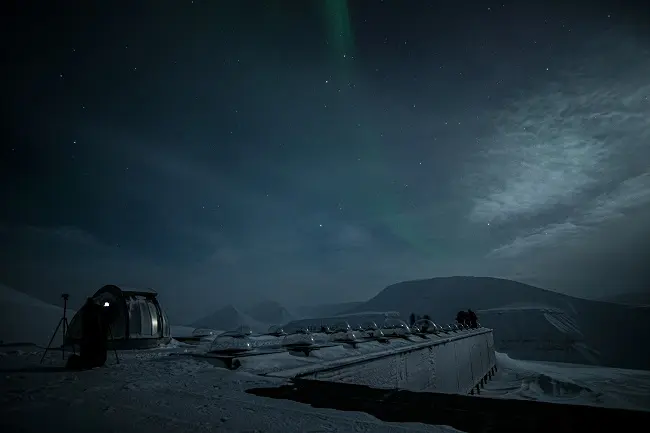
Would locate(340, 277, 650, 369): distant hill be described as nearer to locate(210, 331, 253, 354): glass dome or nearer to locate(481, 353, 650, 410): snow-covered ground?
locate(481, 353, 650, 410): snow-covered ground

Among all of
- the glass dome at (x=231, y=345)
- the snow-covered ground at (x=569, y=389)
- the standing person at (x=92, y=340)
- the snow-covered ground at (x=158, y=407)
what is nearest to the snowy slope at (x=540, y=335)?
the snow-covered ground at (x=569, y=389)

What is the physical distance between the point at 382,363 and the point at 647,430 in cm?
1155

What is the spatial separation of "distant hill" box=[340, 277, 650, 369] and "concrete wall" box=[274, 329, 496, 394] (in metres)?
67.5

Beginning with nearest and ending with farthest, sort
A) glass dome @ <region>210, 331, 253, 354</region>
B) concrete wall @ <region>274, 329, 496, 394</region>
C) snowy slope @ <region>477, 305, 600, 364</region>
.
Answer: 1. concrete wall @ <region>274, 329, 496, 394</region>
2. glass dome @ <region>210, 331, 253, 354</region>
3. snowy slope @ <region>477, 305, 600, 364</region>

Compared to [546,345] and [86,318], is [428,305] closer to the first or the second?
[546,345]

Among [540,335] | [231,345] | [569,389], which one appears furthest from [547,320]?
[231,345]

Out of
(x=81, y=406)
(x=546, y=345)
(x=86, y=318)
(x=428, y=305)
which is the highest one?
(x=86, y=318)

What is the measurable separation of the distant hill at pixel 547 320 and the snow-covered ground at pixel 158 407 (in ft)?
318

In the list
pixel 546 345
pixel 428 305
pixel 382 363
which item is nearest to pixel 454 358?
pixel 382 363

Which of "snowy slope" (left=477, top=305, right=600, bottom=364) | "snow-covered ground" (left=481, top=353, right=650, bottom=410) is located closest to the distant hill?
"snowy slope" (left=477, top=305, right=600, bottom=364)

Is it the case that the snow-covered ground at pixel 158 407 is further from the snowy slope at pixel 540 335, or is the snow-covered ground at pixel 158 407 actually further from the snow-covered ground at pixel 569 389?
the snowy slope at pixel 540 335

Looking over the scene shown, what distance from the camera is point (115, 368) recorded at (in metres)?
11.2

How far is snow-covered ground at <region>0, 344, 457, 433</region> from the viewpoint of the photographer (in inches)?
191

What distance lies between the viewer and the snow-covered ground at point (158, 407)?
15.9ft
